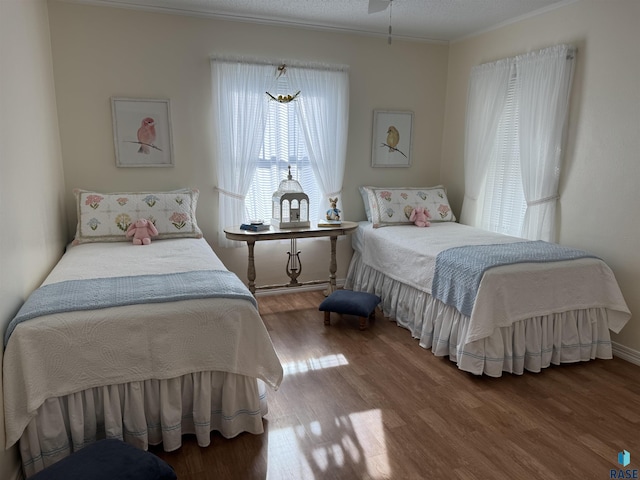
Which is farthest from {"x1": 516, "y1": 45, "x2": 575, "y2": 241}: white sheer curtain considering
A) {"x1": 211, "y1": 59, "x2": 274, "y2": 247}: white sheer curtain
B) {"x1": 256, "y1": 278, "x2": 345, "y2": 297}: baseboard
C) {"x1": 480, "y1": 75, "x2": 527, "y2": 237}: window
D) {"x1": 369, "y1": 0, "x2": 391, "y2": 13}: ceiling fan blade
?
{"x1": 211, "y1": 59, "x2": 274, "y2": 247}: white sheer curtain

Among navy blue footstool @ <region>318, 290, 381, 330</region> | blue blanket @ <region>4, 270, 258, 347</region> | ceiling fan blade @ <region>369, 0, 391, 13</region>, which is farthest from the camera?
navy blue footstool @ <region>318, 290, 381, 330</region>

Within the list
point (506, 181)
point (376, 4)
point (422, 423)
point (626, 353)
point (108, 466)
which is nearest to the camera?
point (108, 466)

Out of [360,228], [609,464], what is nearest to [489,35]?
[360,228]

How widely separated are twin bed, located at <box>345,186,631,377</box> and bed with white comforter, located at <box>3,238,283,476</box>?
4.36 ft

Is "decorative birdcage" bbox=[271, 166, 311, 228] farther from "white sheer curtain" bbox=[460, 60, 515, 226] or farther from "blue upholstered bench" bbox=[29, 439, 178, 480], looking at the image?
"blue upholstered bench" bbox=[29, 439, 178, 480]

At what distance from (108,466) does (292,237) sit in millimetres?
2346

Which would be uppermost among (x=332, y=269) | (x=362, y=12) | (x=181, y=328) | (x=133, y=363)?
(x=362, y=12)

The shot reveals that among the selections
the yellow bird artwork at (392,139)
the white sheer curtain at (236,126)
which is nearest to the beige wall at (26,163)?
the white sheer curtain at (236,126)

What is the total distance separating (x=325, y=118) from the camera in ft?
13.4

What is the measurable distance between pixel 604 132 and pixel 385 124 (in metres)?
1.92

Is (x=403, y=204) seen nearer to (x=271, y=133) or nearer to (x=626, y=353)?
(x=271, y=133)

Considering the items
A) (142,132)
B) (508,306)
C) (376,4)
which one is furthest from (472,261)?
(142,132)

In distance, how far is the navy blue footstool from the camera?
3.45m

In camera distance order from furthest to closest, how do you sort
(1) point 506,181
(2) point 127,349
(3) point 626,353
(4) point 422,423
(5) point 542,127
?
(1) point 506,181
(5) point 542,127
(3) point 626,353
(4) point 422,423
(2) point 127,349
